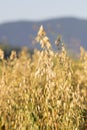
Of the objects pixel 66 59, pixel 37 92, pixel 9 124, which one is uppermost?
pixel 66 59

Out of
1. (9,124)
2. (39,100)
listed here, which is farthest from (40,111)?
(9,124)

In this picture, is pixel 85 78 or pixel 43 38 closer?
pixel 43 38

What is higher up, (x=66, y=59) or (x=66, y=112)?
(x=66, y=59)

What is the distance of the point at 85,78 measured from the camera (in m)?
9.34

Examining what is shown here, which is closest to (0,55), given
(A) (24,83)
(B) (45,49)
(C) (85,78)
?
(A) (24,83)

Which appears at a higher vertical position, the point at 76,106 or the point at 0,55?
the point at 0,55

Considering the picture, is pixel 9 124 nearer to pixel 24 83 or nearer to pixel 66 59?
pixel 24 83

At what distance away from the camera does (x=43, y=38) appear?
14.9ft

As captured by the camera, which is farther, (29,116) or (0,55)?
(0,55)

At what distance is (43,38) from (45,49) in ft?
0.34

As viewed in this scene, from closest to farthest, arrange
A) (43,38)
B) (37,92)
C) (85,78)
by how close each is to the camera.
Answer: (43,38), (37,92), (85,78)

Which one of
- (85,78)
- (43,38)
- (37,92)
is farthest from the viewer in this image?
(85,78)

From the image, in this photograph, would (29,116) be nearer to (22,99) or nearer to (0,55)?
(22,99)

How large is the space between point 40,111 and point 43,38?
689 mm
